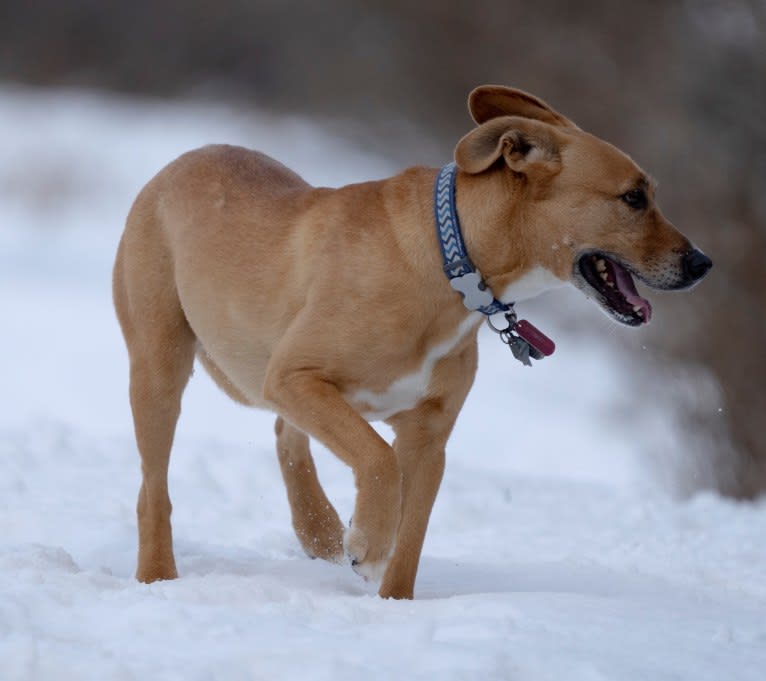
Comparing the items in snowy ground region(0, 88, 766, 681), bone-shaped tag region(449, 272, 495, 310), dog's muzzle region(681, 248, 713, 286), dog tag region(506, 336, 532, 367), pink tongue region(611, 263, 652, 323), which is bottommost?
snowy ground region(0, 88, 766, 681)

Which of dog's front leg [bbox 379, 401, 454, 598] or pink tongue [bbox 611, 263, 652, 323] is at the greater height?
pink tongue [bbox 611, 263, 652, 323]

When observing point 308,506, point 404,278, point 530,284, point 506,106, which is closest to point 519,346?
point 530,284

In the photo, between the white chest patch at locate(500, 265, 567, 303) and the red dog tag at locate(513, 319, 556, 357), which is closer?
the white chest patch at locate(500, 265, 567, 303)

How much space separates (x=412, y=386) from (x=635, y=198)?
969mm

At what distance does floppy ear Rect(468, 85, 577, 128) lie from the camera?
525cm

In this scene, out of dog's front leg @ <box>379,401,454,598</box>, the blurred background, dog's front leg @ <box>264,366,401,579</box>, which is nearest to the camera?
dog's front leg @ <box>264,366,401,579</box>

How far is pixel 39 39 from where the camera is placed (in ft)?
74.2

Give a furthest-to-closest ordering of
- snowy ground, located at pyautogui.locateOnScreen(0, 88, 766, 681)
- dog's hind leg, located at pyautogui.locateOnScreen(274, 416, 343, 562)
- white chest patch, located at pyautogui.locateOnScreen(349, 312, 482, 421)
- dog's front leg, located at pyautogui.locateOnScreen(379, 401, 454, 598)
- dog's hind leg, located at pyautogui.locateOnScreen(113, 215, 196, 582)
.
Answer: dog's hind leg, located at pyautogui.locateOnScreen(274, 416, 343, 562) → dog's hind leg, located at pyautogui.locateOnScreen(113, 215, 196, 582) → dog's front leg, located at pyautogui.locateOnScreen(379, 401, 454, 598) → white chest patch, located at pyautogui.locateOnScreen(349, 312, 482, 421) → snowy ground, located at pyautogui.locateOnScreen(0, 88, 766, 681)

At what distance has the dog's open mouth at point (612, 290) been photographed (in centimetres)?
489

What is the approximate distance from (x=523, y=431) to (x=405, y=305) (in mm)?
8214

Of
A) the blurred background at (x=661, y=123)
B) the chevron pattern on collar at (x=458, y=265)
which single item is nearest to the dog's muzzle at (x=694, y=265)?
the chevron pattern on collar at (x=458, y=265)

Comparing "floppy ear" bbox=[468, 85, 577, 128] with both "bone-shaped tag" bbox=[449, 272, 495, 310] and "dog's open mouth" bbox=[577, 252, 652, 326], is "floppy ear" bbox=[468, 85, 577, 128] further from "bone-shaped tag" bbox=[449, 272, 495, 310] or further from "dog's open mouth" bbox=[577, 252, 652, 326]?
"bone-shaped tag" bbox=[449, 272, 495, 310]

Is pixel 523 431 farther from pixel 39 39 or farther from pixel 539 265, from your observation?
pixel 39 39

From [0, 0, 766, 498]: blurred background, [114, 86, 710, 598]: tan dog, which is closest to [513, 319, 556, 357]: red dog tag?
[114, 86, 710, 598]: tan dog
